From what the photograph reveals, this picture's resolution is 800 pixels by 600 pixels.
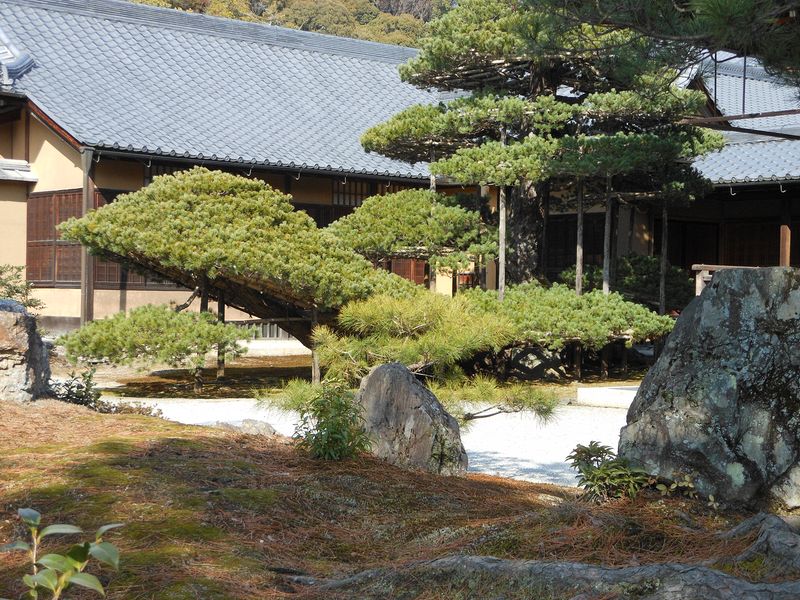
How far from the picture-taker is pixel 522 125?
44.8 feet

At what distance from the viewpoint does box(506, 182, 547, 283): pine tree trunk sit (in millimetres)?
14555

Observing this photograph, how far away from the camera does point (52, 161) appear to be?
1691cm

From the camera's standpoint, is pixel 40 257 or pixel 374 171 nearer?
pixel 40 257

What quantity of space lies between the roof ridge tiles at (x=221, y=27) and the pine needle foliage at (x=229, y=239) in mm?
10470

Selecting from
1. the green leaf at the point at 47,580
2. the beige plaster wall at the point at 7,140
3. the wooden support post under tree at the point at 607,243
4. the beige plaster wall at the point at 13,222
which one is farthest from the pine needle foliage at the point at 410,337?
the beige plaster wall at the point at 7,140

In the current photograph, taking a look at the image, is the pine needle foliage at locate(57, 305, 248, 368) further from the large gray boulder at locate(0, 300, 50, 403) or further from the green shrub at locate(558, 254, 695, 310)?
the green shrub at locate(558, 254, 695, 310)

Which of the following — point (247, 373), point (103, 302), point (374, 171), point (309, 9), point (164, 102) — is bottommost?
point (247, 373)

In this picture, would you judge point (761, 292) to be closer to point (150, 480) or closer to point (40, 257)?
point (150, 480)

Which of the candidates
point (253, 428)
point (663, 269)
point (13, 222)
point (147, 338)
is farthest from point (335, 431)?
point (13, 222)

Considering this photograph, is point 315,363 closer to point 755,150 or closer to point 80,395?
point 80,395

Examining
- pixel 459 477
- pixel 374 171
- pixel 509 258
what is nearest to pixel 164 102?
pixel 374 171

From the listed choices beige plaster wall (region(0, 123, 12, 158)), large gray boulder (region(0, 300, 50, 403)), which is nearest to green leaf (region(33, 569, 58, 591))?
large gray boulder (region(0, 300, 50, 403))

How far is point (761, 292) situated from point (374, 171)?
13.8m

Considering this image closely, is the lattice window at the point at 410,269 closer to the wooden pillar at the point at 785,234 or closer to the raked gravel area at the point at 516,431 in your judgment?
the wooden pillar at the point at 785,234
